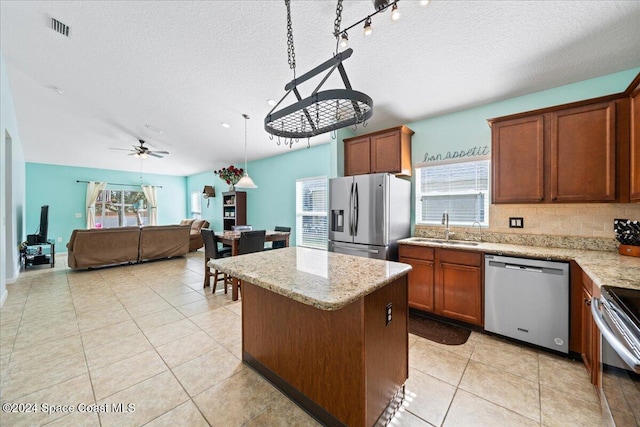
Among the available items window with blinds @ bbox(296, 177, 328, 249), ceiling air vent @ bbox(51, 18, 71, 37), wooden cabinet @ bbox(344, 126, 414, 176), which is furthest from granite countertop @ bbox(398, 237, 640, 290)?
ceiling air vent @ bbox(51, 18, 71, 37)

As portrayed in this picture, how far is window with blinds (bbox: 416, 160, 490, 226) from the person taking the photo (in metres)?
2.98

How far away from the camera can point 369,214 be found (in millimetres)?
3035

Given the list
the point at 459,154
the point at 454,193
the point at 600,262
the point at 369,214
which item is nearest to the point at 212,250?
the point at 369,214

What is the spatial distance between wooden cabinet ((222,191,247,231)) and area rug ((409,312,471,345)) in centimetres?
523

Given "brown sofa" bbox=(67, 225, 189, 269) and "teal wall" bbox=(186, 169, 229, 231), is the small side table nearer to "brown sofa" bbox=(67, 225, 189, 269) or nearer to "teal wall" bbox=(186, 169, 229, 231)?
"brown sofa" bbox=(67, 225, 189, 269)

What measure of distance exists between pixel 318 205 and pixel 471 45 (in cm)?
351

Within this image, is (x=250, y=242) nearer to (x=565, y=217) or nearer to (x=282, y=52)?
(x=282, y=52)

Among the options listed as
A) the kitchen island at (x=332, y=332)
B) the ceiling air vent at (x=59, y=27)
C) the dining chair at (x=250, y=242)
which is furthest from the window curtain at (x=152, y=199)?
the kitchen island at (x=332, y=332)

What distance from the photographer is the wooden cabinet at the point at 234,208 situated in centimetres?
664

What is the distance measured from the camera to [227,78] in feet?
9.21

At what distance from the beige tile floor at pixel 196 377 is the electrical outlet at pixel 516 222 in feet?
4.15

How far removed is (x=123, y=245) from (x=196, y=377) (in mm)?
4571

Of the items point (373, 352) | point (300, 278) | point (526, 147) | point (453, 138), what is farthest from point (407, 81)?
point (373, 352)

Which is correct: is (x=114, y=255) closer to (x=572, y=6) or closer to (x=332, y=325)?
(x=332, y=325)
